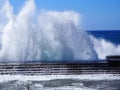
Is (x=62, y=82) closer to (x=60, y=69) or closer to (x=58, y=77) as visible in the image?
(x=58, y=77)

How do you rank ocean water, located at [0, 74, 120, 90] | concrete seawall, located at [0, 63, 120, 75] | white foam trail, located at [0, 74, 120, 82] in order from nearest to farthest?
ocean water, located at [0, 74, 120, 90], white foam trail, located at [0, 74, 120, 82], concrete seawall, located at [0, 63, 120, 75]

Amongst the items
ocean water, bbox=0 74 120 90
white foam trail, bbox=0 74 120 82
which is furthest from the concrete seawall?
ocean water, bbox=0 74 120 90

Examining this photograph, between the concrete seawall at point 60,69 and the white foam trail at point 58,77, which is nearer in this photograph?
the white foam trail at point 58,77

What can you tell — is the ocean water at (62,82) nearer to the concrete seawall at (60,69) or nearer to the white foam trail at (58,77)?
the white foam trail at (58,77)

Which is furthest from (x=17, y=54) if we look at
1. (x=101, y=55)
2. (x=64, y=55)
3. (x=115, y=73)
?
(x=115, y=73)

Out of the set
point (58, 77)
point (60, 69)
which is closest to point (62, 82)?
point (58, 77)

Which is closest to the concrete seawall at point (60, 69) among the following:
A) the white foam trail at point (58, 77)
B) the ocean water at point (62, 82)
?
the white foam trail at point (58, 77)

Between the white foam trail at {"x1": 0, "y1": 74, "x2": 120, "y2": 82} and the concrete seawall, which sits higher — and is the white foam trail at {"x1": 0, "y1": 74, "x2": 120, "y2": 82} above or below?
below

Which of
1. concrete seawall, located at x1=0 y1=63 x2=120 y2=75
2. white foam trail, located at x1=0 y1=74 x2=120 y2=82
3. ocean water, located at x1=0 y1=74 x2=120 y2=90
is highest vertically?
concrete seawall, located at x1=0 y1=63 x2=120 y2=75

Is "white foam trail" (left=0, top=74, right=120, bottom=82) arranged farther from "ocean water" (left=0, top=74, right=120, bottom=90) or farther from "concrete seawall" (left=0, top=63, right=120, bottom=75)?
"concrete seawall" (left=0, top=63, right=120, bottom=75)

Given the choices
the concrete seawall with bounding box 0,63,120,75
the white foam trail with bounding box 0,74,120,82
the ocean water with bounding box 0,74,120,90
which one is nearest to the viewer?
the ocean water with bounding box 0,74,120,90

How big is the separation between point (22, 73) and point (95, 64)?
5607mm

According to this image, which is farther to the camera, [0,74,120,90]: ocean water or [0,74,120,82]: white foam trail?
[0,74,120,82]: white foam trail

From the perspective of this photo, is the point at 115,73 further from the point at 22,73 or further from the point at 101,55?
the point at 101,55
